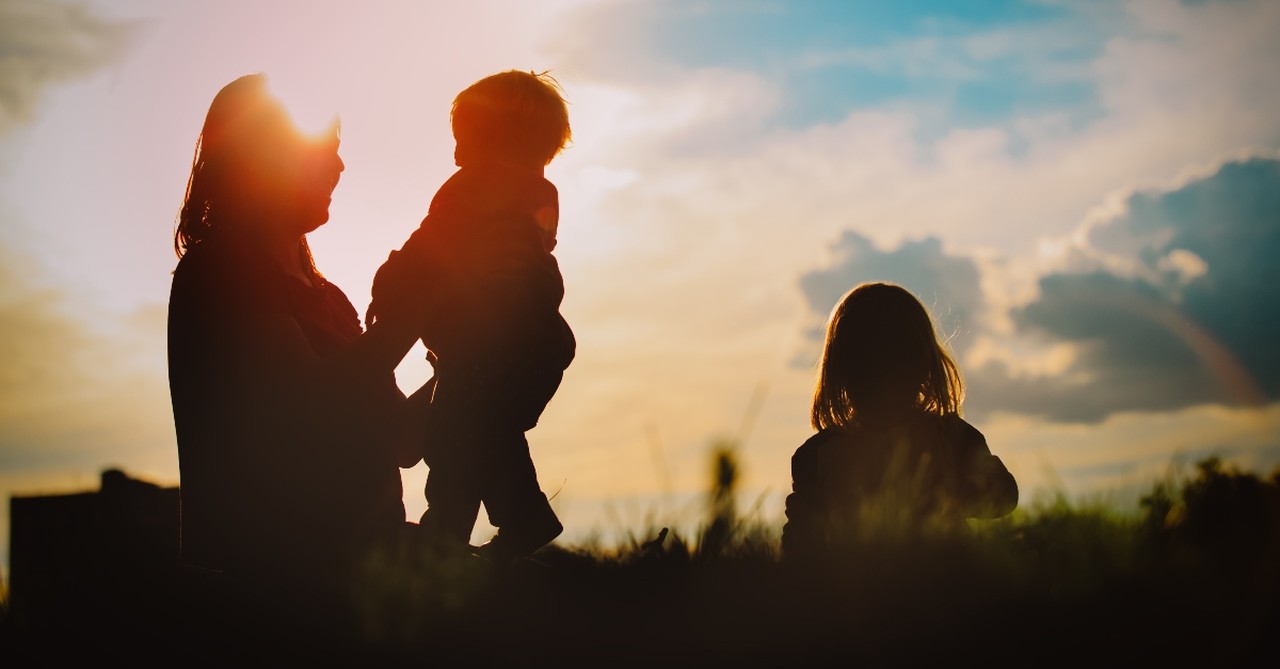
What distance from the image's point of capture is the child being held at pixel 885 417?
472 cm

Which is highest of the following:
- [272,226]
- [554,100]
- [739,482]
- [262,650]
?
[554,100]

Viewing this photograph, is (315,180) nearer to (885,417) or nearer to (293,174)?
(293,174)

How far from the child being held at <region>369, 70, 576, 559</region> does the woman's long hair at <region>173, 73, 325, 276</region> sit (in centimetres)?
76

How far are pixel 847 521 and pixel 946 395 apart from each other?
2.33 meters

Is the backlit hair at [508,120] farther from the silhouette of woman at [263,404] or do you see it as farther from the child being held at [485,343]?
the silhouette of woman at [263,404]

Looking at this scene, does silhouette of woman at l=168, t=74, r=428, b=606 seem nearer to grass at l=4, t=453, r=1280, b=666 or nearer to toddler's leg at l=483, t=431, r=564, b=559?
toddler's leg at l=483, t=431, r=564, b=559

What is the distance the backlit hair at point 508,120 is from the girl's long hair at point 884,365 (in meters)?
1.91

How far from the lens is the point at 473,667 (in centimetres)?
260

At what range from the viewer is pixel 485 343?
15.1 ft

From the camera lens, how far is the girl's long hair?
509 cm

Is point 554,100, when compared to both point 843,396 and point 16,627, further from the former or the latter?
point 16,627

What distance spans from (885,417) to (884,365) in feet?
0.90

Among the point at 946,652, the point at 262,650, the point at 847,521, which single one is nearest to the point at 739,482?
the point at 847,521

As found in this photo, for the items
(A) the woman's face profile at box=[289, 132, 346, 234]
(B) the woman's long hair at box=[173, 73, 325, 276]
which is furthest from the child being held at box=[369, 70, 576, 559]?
(B) the woman's long hair at box=[173, 73, 325, 276]
